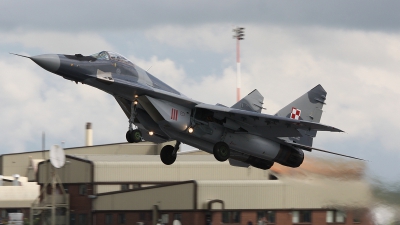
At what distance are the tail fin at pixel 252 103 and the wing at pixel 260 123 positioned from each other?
0.80m

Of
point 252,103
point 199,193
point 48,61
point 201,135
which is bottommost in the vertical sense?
point 199,193

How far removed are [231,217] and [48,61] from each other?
1649cm

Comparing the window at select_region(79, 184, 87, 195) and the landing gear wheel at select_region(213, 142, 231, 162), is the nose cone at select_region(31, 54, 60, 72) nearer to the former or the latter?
the landing gear wheel at select_region(213, 142, 231, 162)

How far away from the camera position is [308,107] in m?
26.7

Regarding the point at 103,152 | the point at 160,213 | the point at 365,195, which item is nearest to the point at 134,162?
the point at 160,213

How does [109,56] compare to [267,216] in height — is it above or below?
above

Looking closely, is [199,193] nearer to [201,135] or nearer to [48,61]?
[201,135]

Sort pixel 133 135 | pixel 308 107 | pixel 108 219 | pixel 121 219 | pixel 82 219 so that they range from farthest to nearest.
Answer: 1. pixel 82 219
2. pixel 108 219
3. pixel 121 219
4. pixel 308 107
5. pixel 133 135

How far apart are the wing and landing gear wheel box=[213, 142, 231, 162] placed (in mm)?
680

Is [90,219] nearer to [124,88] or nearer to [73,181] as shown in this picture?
[73,181]

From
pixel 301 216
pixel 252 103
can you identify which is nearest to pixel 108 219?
pixel 301 216

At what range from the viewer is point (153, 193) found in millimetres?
37625

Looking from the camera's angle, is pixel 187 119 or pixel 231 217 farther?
pixel 231 217

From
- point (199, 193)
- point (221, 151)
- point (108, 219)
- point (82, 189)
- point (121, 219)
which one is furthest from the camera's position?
point (82, 189)
